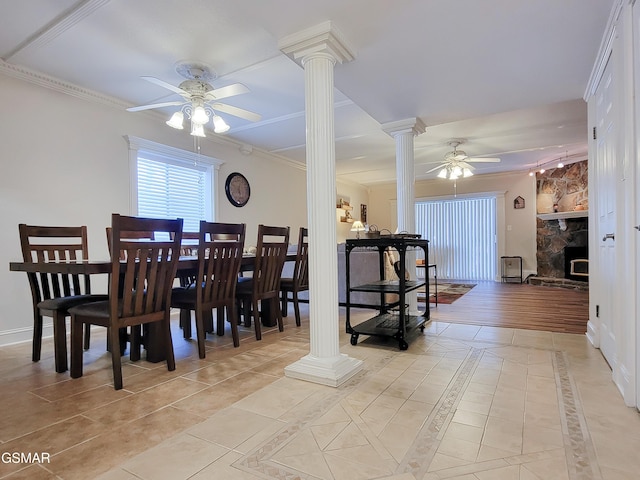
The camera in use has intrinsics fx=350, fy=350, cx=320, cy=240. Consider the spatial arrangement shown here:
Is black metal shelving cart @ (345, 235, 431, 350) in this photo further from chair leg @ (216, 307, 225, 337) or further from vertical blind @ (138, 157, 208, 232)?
vertical blind @ (138, 157, 208, 232)

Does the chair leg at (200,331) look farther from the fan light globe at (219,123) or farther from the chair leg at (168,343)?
the fan light globe at (219,123)

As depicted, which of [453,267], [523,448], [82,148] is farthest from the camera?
[453,267]

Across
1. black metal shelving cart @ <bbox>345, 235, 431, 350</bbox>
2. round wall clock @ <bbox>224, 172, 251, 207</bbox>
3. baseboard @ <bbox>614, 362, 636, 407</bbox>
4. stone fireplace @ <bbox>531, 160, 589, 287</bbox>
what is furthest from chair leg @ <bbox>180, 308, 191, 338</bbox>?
stone fireplace @ <bbox>531, 160, 589, 287</bbox>

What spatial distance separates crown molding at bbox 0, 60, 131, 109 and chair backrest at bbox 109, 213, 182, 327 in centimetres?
223

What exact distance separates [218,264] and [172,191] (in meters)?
2.38

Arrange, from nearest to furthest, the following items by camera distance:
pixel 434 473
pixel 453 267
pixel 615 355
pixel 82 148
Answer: pixel 434 473
pixel 615 355
pixel 82 148
pixel 453 267

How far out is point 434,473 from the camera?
129 centimetres

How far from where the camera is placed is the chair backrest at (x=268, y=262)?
124 inches

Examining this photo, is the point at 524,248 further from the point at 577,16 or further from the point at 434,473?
the point at 434,473

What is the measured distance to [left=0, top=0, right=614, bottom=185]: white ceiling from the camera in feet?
7.09

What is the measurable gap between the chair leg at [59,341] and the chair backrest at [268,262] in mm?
1401

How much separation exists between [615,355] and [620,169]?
1105 millimetres

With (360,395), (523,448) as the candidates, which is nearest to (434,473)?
(523,448)

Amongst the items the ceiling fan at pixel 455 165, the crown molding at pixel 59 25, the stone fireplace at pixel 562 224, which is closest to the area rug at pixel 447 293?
the stone fireplace at pixel 562 224
